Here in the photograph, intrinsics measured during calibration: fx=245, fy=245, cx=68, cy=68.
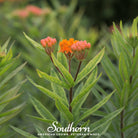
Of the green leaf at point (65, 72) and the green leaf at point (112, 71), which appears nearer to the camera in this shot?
the green leaf at point (65, 72)

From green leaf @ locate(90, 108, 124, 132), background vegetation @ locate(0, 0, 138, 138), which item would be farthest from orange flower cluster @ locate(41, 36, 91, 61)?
green leaf @ locate(90, 108, 124, 132)

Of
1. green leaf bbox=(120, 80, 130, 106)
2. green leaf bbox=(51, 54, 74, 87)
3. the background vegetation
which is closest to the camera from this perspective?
green leaf bbox=(51, 54, 74, 87)

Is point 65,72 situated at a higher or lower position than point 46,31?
lower

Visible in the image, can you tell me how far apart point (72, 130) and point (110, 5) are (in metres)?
3.97

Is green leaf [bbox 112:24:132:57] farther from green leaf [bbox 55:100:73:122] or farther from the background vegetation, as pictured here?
green leaf [bbox 55:100:73:122]

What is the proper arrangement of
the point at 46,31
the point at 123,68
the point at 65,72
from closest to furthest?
the point at 65,72 → the point at 123,68 → the point at 46,31

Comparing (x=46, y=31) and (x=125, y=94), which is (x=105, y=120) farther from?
(x=46, y=31)

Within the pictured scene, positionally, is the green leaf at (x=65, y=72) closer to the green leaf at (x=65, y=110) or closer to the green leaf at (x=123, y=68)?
the green leaf at (x=65, y=110)

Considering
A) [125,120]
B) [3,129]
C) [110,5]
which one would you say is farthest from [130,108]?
[110,5]

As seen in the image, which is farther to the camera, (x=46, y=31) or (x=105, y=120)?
(x=46, y=31)

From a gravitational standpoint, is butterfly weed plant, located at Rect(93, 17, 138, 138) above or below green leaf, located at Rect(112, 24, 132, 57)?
below

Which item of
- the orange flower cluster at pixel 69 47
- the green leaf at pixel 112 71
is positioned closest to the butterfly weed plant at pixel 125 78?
the green leaf at pixel 112 71

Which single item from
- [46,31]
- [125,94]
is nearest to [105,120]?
[125,94]

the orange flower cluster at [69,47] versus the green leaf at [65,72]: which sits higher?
the orange flower cluster at [69,47]
